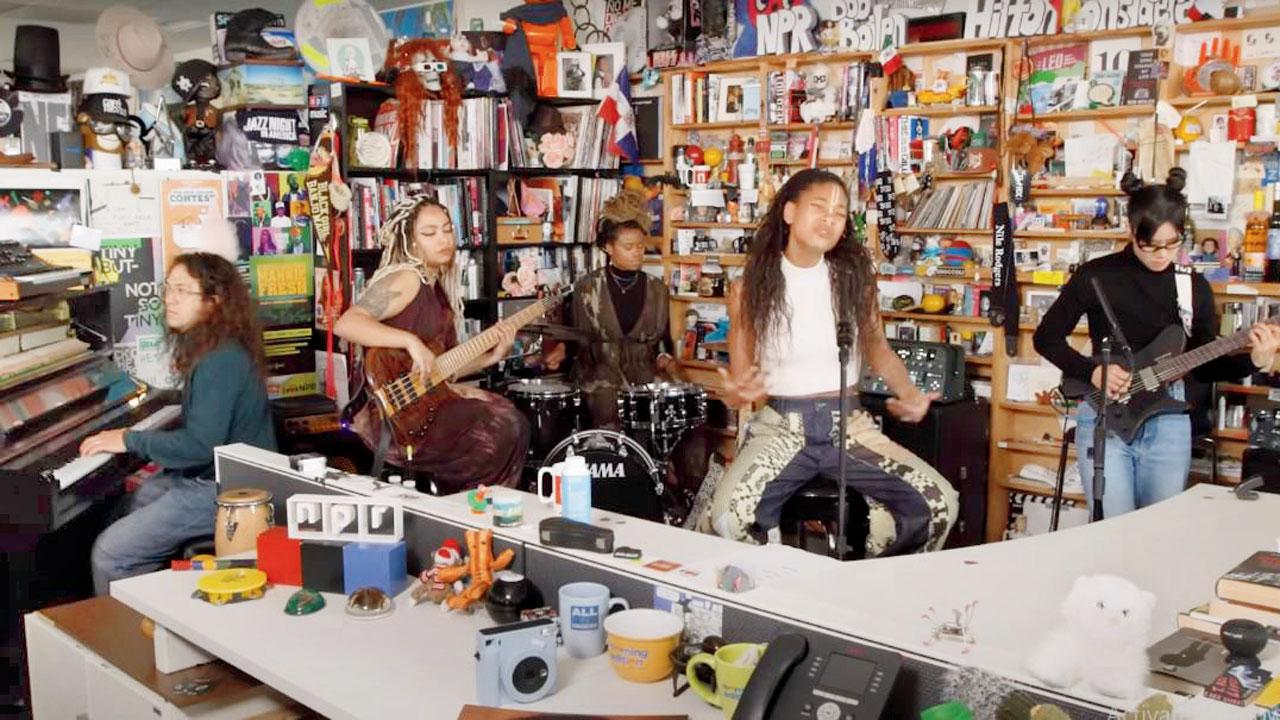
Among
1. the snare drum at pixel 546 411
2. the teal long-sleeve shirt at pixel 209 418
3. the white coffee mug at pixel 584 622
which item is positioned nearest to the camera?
the white coffee mug at pixel 584 622

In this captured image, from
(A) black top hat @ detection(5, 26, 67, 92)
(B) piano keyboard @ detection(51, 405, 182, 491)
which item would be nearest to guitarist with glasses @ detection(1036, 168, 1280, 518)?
(B) piano keyboard @ detection(51, 405, 182, 491)

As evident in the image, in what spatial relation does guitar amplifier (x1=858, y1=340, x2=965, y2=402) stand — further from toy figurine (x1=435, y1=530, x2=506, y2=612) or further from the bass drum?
toy figurine (x1=435, y1=530, x2=506, y2=612)

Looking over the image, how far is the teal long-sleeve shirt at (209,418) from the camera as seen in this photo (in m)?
3.56

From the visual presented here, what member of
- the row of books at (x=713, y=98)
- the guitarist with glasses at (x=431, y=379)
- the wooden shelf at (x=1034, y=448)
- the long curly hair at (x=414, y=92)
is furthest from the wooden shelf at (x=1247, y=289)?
the long curly hair at (x=414, y=92)

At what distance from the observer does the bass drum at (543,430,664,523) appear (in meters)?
4.90

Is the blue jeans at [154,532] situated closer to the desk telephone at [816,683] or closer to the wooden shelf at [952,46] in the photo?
the desk telephone at [816,683]

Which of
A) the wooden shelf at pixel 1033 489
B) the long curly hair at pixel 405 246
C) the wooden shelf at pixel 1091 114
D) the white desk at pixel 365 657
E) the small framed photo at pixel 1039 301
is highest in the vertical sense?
the wooden shelf at pixel 1091 114

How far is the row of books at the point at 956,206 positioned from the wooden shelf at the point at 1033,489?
1166 millimetres

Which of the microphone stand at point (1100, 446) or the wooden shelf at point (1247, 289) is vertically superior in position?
the wooden shelf at point (1247, 289)

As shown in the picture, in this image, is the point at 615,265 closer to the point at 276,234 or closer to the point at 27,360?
the point at 276,234

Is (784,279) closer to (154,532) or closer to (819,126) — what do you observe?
(154,532)

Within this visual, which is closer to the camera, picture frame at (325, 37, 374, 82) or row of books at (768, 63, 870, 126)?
picture frame at (325, 37, 374, 82)

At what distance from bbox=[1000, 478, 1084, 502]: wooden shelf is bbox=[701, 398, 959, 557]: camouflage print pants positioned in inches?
88.2

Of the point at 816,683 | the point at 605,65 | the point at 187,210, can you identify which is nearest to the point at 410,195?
the point at 187,210
